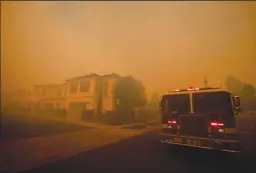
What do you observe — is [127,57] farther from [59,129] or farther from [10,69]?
[10,69]

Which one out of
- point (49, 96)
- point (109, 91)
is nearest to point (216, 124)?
point (109, 91)

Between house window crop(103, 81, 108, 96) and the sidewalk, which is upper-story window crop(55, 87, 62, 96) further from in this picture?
house window crop(103, 81, 108, 96)

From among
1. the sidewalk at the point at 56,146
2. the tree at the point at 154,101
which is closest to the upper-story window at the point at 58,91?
the sidewalk at the point at 56,146

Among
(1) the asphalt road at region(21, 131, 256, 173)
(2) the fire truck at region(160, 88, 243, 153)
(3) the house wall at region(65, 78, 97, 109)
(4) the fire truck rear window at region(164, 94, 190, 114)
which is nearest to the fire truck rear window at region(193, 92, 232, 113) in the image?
(2) the fire truck at region(160, 88, 243, 153)

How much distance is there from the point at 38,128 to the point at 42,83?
37.1 inches

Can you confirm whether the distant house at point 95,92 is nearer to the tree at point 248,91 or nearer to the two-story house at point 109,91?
the two-story house at point 109,91

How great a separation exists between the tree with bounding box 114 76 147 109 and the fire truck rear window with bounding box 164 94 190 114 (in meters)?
0.61

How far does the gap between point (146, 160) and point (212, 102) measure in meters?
1.38

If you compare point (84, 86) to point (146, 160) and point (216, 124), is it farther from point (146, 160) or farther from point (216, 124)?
point (216, 124)

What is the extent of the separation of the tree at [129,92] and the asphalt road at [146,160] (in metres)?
0.61

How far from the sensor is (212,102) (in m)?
3.86

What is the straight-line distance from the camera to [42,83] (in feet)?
18.7

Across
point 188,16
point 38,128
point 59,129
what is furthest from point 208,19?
point 38,128

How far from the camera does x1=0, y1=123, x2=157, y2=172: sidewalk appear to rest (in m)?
4.82
